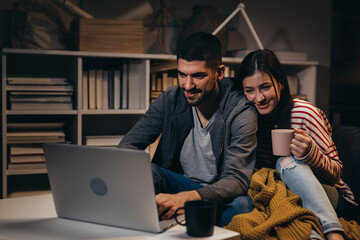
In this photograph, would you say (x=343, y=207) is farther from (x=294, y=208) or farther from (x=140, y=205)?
(x=140, y=205)

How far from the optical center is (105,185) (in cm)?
110

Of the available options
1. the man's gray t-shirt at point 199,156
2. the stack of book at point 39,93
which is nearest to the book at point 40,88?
the stack of book at point 39,93

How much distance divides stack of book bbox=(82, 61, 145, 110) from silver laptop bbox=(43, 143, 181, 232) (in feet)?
4.80

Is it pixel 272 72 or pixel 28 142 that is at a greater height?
pixel 272 72

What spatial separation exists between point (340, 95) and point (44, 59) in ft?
12.1

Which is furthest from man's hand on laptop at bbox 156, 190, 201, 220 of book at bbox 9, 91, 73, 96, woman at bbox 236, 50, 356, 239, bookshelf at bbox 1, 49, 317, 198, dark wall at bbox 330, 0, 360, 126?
dark wall at bbox 330, 0, 360, 126

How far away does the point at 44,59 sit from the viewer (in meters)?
2.84

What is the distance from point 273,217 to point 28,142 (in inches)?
65.8

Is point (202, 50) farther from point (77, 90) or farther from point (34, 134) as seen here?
point (34, 134)

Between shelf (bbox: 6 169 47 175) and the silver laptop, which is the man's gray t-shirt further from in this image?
shelf (bbox: 6 169 47 175)

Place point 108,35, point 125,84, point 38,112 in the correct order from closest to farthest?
1. point 38,112
2. point 108,35
3. point 125,84

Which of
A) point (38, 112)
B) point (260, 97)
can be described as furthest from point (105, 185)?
point (38, 112)

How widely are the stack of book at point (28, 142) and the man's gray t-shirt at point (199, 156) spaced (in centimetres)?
101

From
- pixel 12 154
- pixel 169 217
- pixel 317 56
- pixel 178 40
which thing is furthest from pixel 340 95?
pixel 169 217
